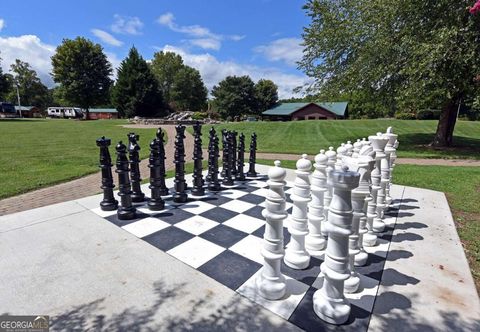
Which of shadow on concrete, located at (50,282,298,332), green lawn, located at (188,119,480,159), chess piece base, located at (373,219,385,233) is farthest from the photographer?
green lawn, located at (188,119,480,159)

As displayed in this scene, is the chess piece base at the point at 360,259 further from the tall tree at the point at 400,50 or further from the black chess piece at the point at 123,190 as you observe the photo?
the tall tree at the point at 400,50

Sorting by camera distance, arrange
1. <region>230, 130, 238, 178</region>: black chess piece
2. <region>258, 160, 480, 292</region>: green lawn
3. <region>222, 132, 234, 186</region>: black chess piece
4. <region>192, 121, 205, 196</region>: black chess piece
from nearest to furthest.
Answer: <region>258, 160, 480, 292</region>: green lawn → <region>192, 121, 205, 196</region>: black chess piece → <region>222, 132, 234, 186</region>: black chess piece → <region>230, 130, 238, 178</region>: black chess piece

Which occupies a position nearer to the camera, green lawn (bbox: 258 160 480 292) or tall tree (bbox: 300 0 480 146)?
green lawn (bbox: 258 160 480 292)

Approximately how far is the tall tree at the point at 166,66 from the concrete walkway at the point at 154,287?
181 feet

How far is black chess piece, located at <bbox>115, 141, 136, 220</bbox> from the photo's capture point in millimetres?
3152

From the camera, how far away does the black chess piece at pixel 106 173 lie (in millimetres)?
3235

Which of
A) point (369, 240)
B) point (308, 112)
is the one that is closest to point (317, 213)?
point (369, 240)

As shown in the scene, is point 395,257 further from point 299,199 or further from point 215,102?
point 215,102

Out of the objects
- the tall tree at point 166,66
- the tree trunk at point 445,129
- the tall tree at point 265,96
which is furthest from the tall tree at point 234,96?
the tree trunk at point 445,129

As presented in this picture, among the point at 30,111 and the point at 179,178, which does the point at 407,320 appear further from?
the point at 30,111

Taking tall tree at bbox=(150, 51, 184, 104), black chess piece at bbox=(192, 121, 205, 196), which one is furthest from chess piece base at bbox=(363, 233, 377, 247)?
tall tree at bbox=(150, 51, 184, 104)

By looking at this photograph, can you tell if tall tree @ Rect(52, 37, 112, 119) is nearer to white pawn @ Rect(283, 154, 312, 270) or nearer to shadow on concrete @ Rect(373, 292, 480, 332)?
white pawn @ Rect(283, 154, 312, 270)

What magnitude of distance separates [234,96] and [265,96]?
25.1ft

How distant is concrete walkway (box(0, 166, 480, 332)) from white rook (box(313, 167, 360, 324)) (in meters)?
0.24
